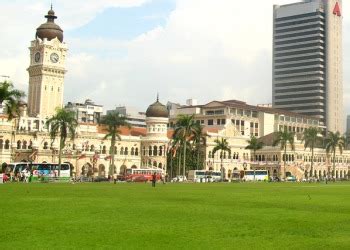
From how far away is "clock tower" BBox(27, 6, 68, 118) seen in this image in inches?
5635

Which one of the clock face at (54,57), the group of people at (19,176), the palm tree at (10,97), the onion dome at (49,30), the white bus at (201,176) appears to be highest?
the onion dome at (49,30)

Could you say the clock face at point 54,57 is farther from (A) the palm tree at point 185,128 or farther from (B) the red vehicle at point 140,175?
(B) the red vehicle at point 140,175

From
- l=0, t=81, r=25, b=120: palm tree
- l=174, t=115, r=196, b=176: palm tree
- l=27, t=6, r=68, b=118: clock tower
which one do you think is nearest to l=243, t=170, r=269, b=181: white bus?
l=174, t=115, r=196, b=176: palm tree

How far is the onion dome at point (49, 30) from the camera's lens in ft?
478

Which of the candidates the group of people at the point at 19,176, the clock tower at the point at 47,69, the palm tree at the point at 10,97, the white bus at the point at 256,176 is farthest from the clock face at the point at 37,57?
the palm tree at the point at 10,97

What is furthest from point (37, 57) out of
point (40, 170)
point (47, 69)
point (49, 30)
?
point (40, 170)

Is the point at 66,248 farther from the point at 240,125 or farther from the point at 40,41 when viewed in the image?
the point at 240,125

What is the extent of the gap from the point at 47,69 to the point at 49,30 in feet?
33.3

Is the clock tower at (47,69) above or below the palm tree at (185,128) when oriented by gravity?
above

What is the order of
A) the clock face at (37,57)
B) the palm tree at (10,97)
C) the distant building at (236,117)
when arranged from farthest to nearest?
the distant building at (236,117) < the clock face at (37,57) < the palm tree at (10,97)

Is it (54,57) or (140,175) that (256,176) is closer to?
(140,175)

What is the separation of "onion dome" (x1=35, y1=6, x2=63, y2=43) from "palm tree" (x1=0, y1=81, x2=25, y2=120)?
257ft

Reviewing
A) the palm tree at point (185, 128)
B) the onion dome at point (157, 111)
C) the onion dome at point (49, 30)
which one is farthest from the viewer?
the onion dome at point (49, 30)

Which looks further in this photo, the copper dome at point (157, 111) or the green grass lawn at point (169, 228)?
the copper dome at point (157, 111)
